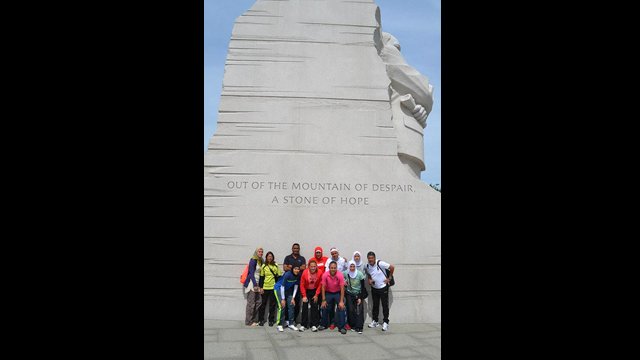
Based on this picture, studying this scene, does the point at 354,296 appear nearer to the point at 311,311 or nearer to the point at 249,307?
the point at 311,311

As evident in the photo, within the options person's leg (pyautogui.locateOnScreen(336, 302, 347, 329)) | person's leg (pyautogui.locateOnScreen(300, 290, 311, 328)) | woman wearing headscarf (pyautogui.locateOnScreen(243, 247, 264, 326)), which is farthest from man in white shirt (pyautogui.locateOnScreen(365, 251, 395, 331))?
woman wearing headscarf (pyautogui.locateOnScreen(243, 247, 264, 326))

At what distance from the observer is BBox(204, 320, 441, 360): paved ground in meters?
5.11

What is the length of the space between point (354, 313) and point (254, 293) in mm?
1531

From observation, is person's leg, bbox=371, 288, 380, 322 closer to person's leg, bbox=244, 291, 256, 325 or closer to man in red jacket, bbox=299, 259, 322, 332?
man in red jacket, bbox=299, 259, 322, 332

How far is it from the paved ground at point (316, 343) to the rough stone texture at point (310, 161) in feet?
2.39

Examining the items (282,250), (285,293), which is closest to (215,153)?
(282,250)

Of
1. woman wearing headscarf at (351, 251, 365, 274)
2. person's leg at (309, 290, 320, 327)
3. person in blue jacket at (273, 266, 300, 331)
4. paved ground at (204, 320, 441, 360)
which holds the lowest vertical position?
paved ground at (204, 320, 441, 360)

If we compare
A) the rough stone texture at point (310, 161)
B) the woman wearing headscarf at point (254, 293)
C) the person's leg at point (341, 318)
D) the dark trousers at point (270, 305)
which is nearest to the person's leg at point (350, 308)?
the person's leg at point (341, 318)

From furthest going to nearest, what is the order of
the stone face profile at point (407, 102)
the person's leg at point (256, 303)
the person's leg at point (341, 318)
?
the stone face profile at point (407, 102), the person's leg at point (256, 303), the person's leg at point (341, 318)

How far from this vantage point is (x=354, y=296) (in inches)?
260

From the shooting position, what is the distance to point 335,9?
799cm

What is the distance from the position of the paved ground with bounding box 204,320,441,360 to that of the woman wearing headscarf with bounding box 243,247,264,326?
193 mm

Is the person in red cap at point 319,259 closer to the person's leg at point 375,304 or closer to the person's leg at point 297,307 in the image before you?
the person's leg at point 297,307

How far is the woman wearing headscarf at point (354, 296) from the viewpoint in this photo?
6523 mm
